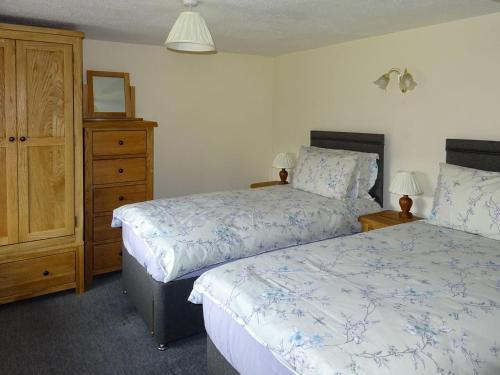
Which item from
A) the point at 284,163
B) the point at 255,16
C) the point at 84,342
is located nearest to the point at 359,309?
the point at 84,342

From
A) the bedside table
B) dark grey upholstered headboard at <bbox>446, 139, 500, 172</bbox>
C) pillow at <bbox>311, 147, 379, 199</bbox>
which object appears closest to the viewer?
dark grey upholstered headboard at <bbox>446, 139, 500, 172</bbox>

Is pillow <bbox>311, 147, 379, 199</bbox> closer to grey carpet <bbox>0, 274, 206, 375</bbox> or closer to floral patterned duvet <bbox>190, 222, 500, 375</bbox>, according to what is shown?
floral patterned duvet <bbox>190, 222, 500, 375</bbox>

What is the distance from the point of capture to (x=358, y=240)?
7.82 feet

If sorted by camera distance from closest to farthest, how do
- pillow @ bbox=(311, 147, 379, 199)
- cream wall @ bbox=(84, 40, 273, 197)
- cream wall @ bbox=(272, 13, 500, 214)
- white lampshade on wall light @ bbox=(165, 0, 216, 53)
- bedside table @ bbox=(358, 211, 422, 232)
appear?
white lampshade on wall light @ bbox=(165, 0, 216, 53)
cream wall @ bbox=(272, 13, 500, 214)
bedside table @ bbox=(358, 211, 422, 232)
pillow @ bbox=(311, 147, 379, 199)
cream wall @ bbox=(84, 40, 273, 197)

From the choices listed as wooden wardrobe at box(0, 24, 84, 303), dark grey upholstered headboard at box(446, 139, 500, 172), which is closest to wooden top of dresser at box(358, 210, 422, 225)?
dark grey upholstered headboard at box(446, 139, 500, 172)

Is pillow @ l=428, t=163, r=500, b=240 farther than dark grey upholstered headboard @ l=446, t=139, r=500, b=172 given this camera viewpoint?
No

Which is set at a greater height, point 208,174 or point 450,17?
point 450,17

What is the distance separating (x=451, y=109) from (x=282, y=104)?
82.6 inches

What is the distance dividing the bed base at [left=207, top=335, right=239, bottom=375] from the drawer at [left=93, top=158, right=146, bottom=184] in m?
1.91

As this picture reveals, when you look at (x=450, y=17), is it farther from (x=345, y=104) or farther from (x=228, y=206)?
(x=228, y=206)

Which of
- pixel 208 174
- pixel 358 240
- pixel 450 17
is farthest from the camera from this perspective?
pixel 208 174

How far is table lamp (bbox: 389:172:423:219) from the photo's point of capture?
312 centimetres

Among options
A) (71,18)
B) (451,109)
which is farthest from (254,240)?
(71,18)

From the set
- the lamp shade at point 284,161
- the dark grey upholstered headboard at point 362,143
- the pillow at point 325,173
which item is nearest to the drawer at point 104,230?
the pillow at point 325,173
